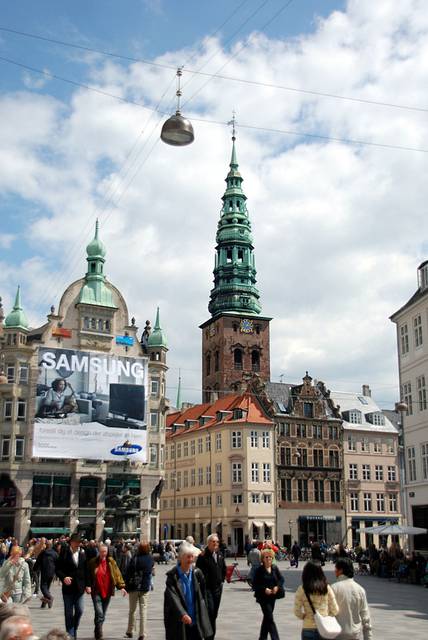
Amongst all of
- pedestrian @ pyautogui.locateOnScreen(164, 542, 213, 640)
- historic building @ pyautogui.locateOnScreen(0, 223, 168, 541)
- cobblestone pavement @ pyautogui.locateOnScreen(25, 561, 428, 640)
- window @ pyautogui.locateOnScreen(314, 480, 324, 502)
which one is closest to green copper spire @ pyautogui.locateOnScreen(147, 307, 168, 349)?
historic building @ pyautogui.locateOnScreen(0, 223, 168, 541)

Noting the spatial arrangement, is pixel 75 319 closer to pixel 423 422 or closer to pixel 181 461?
pixel 181 461

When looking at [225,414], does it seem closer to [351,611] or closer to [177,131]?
[177,131]

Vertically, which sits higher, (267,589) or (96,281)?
(96,281)

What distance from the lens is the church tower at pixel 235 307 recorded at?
96.0 m

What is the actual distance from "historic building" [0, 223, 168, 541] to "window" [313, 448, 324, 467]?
18.3 meters

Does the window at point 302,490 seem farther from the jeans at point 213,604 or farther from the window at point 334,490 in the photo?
the jeans at point 213,604

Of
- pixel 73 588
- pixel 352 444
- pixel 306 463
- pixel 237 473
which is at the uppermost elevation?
pixel 352 444

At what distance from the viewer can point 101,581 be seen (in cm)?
1471

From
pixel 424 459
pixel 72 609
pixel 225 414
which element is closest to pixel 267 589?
pixel 72 609

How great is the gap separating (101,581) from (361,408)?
73594 mm

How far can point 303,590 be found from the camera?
9375 mm

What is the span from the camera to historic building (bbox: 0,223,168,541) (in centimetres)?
5906

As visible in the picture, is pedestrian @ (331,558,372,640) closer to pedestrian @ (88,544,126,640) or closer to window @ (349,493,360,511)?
pedestrian @ (88,544,126,640)

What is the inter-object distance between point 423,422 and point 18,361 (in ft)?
107
